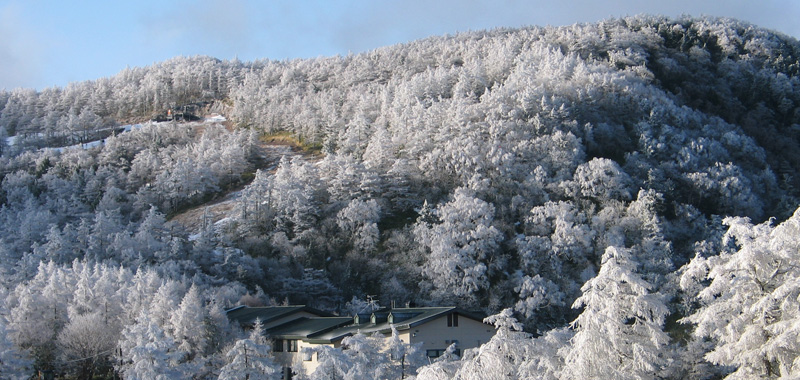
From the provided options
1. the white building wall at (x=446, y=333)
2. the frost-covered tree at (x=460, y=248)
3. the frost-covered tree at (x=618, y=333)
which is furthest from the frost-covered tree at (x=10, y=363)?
the frost-covered tree at (x=460, y=248)

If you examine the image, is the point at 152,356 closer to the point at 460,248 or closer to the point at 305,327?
the point at 305,327

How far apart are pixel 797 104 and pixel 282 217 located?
88.2 metres

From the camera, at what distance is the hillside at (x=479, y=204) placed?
16.7 meters

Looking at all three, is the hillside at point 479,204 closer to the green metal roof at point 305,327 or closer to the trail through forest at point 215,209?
the trail through forest at point 215,209

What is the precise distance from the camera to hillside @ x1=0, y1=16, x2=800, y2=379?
1673cm

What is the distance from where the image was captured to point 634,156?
81.1m

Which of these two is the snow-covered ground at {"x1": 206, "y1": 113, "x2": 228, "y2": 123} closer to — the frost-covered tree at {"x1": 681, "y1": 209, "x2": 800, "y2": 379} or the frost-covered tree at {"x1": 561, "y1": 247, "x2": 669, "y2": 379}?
the frost-covered tree at {"x1": 561, "y1": 247, "x2": 669, "y2": 379}

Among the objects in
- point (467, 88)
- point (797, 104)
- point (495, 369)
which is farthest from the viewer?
point (797, 104)

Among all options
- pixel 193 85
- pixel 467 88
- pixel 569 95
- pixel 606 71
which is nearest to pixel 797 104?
pixel 606 71

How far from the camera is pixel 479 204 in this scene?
6625 cm

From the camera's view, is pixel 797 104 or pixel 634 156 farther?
pixel 797 104

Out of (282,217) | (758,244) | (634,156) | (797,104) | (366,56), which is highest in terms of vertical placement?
(366,56)

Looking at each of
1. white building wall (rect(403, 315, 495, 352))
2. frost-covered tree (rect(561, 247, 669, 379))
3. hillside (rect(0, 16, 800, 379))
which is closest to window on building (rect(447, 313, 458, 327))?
white building wall (rect(403, 315, 495, 352))

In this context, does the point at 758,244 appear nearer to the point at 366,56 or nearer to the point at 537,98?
the point at 537,98
